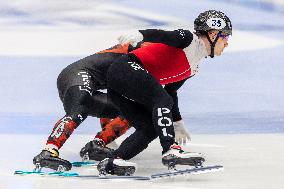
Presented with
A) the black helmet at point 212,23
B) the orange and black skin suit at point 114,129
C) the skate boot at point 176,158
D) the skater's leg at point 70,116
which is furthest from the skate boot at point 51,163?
the black helmet at point 212,23

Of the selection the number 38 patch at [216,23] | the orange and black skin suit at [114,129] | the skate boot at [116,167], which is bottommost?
the skate boot at [116,167]

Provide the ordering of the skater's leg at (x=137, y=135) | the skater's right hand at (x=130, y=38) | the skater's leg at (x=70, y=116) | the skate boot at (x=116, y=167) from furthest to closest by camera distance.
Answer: the skater's leg at (x=70, y=116) → the skater's leg at (x=137, y=135) → the skate boot at (x=116, y=167) → the skater's right hand at (x=130, y=38)

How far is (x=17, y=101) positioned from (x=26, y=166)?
20.1ft

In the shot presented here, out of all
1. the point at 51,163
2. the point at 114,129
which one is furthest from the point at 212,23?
the point at 51,163

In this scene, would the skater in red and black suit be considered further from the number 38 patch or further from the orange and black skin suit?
the orange and black skin suit

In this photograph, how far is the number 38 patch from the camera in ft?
19.5

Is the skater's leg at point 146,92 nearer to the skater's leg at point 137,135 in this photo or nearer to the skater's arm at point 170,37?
the skater's leg at point 137,135

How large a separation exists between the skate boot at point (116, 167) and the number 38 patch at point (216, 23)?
1.32m

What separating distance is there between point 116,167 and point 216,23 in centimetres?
145

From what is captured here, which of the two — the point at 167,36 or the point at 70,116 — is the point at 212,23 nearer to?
the point at 167,36

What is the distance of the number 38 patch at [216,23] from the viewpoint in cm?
594

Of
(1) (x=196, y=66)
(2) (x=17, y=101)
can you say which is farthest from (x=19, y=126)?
(1) (x=196, y=66)

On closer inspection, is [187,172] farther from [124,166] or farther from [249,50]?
[249,50]

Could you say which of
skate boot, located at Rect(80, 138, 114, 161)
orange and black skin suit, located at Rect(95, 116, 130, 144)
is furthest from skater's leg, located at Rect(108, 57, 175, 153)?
orange and black skin suit, located at Rect(95, 116, 130, 144)
